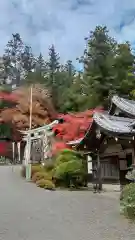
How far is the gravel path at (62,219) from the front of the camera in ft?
26.1

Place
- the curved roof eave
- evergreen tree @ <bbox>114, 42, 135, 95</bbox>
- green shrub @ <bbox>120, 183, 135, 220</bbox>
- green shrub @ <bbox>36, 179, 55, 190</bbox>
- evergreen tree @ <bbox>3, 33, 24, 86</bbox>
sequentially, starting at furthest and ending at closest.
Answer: evergreen tree @ <bbox>3, 33, 24, 86</bbox>
evergreen tree @ <bbox>114, 42, 135, 95</bbox>
green shrub @ <bbox>36, 179, 55, 190</bbox>
the curved roof eave
green shrub @ <bbox>120, 183, 135, 220</bbox>

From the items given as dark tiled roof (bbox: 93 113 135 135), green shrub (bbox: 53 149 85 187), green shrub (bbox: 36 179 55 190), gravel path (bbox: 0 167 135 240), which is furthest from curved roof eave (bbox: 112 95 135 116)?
green shrub (bbox: 36 179 55 190)

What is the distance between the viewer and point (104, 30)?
40375 millimetres

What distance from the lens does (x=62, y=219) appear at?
10016 millimetres

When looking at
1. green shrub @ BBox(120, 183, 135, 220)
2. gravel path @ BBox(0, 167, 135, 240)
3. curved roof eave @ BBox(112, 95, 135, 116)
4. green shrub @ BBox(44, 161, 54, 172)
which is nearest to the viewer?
gravel path @ BBox(0, 167, 135, 240)

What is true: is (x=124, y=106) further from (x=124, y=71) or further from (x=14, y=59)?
(x=14, y=59)

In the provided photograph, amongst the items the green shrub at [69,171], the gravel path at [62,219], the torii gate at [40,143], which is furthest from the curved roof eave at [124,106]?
the torii gate at [40,143]

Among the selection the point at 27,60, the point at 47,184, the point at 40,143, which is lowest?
the point at 47,184

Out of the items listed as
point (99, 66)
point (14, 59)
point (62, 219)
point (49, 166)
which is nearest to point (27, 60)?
point (14, 59)

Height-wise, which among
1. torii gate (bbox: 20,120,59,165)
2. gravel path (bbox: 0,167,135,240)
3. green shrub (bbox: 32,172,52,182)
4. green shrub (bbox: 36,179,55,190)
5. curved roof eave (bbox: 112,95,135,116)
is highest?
curved roof eave (bbox: 112,95,135,116)

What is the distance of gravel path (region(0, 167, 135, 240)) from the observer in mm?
7949

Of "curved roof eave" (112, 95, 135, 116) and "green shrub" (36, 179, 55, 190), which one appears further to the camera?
"green shrub" (36, 179, 55, 190)

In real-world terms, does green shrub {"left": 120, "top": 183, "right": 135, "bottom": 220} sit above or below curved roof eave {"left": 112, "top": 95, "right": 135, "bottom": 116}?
below

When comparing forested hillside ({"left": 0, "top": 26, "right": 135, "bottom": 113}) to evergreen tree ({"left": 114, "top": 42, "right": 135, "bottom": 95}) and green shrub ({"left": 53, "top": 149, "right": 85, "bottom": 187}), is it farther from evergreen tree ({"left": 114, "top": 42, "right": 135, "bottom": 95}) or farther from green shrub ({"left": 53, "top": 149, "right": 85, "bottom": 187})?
green shrub ({"left": 53, "top": 149, "right": 85, "bottom": 187})
